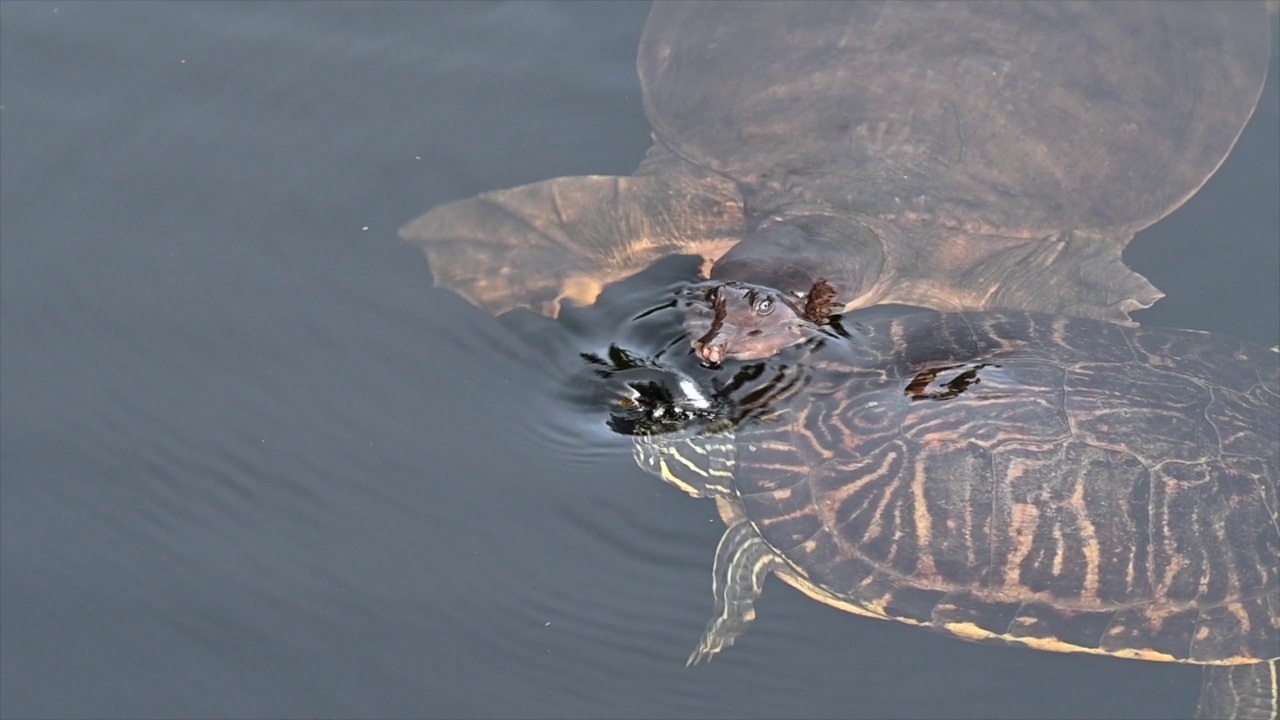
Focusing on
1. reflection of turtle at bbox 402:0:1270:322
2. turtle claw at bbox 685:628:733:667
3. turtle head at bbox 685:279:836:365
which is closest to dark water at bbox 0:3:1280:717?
turtle claw at bbox 685:628:733:667

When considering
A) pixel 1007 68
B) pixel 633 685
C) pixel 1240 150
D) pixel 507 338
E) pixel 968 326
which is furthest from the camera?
pixel 1240 150

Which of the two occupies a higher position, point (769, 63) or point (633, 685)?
point (769, 63)

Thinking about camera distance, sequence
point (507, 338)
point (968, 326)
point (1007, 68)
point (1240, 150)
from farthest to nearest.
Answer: point (1240, 150) < point (1007, 68) < point (507, 338) < point (968, 326)

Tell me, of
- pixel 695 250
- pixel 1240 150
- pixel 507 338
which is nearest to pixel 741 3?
pixel 695 250

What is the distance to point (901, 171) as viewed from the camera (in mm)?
5258

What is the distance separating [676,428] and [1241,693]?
7.14 ft

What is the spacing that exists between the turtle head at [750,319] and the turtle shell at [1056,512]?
0.60m

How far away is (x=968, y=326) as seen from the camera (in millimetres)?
4582

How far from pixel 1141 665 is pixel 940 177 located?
216 centimetres

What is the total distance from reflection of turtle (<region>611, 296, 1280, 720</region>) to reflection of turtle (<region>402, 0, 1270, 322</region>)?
3.22 feet

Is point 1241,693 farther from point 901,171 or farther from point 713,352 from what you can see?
point 901,171

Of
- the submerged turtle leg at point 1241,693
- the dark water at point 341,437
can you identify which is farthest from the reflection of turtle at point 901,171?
the submerged turtle leg at point 1241,693

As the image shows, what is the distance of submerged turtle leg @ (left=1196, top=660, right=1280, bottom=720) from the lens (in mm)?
4156

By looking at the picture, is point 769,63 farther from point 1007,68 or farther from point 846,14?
point 1007,68
